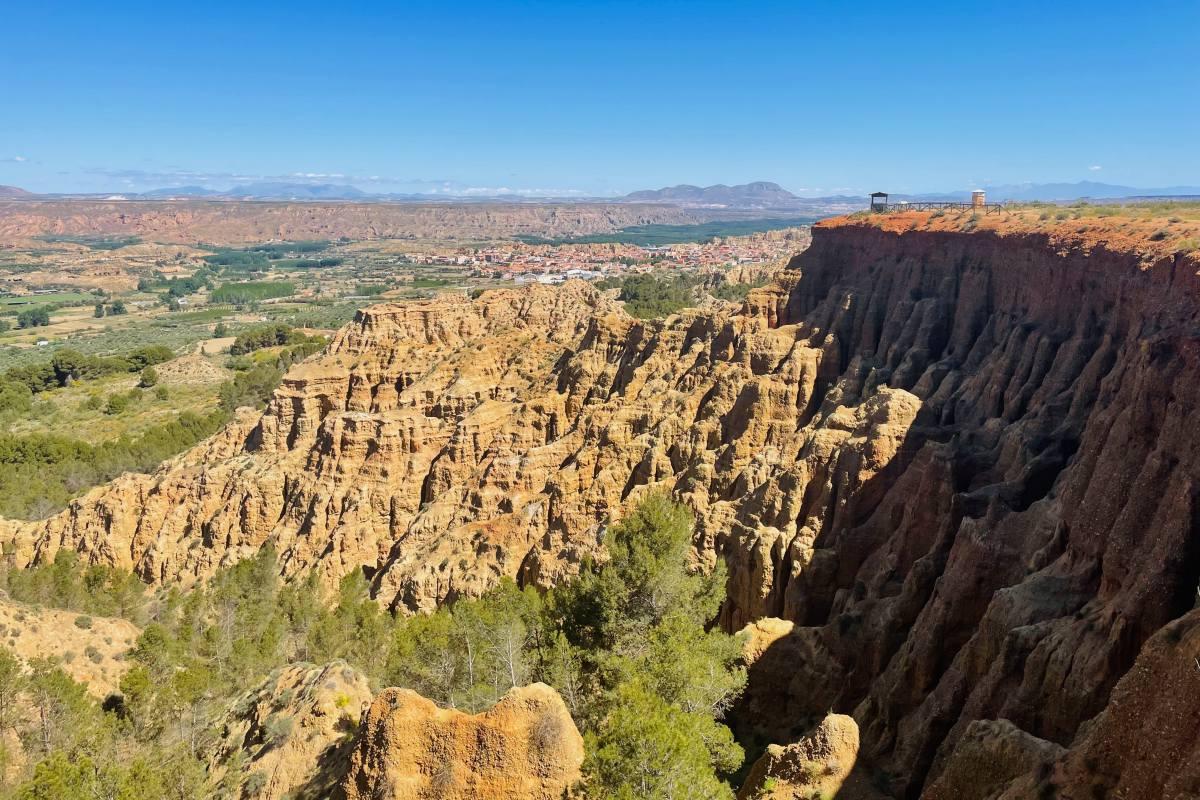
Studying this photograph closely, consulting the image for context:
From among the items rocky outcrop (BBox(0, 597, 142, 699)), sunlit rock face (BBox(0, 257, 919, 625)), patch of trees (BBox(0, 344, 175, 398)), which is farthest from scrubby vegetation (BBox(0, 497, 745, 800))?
patch of trees (BBox(0, 344, 175, 398))

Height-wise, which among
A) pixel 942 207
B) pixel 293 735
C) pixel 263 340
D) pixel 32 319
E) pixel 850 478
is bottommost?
pixel 32 319

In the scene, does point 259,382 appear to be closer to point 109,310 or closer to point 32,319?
point 32,319

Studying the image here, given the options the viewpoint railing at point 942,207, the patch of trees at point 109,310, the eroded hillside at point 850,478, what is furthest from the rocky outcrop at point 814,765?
the patch of trees at point 109,310

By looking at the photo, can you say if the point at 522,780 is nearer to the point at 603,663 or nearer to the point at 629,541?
the point at 603,663

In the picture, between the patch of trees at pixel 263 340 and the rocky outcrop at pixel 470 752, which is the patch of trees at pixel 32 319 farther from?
the rocky outcrop at pixel 470 752

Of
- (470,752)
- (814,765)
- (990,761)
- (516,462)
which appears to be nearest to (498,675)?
(470,752)

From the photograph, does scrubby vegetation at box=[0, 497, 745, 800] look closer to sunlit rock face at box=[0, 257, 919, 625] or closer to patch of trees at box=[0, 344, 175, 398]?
sunlit rock face at box=[0, 257, 919, 625]

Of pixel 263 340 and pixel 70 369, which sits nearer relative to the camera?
pixel 70 369
